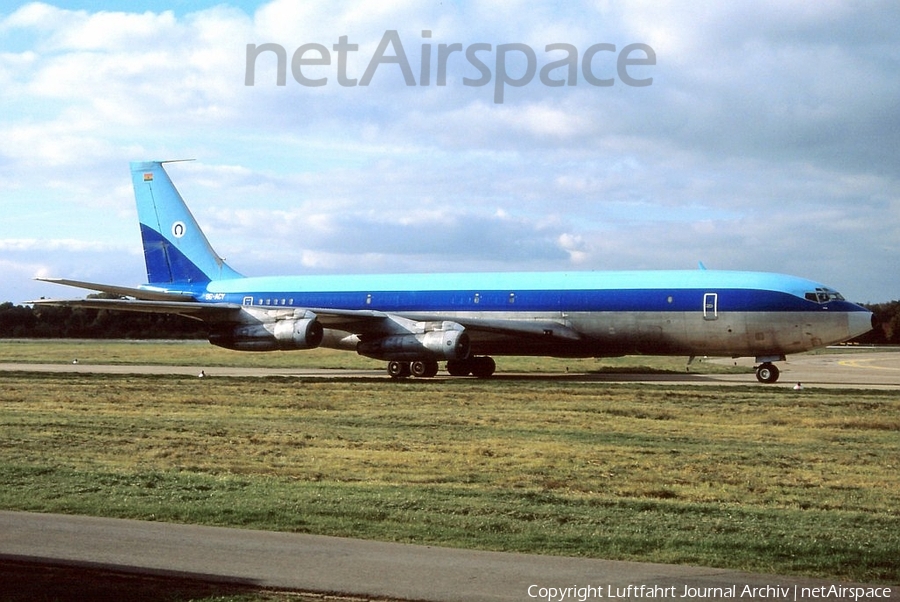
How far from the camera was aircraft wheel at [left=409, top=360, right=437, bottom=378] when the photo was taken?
36.6 m

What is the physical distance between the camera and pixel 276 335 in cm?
3553

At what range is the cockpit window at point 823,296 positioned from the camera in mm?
32375

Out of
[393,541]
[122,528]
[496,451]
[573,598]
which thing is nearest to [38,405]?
[496,451]

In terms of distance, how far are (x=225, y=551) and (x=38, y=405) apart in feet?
56.0

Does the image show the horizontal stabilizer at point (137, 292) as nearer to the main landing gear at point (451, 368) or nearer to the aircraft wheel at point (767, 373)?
the main landing gear at point (451, 368)

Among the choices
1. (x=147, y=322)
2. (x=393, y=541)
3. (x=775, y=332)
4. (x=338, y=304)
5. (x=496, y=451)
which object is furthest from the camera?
(x=147, y=322)

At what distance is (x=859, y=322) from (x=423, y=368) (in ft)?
46.4

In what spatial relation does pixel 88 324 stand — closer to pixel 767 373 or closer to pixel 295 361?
pixel 295 361

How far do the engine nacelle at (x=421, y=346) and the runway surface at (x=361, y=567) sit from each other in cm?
2434

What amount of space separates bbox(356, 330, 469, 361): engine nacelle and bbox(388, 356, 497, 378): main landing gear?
841mm

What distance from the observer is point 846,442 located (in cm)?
1848

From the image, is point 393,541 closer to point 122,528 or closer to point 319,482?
point 122,528

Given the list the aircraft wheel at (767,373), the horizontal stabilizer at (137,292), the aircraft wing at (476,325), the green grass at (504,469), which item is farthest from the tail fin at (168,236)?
the aircraft wheel at (767,373)

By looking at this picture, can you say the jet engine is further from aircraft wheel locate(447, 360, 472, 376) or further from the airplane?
aircraft wheel locate(447, 360, 472, 376)
